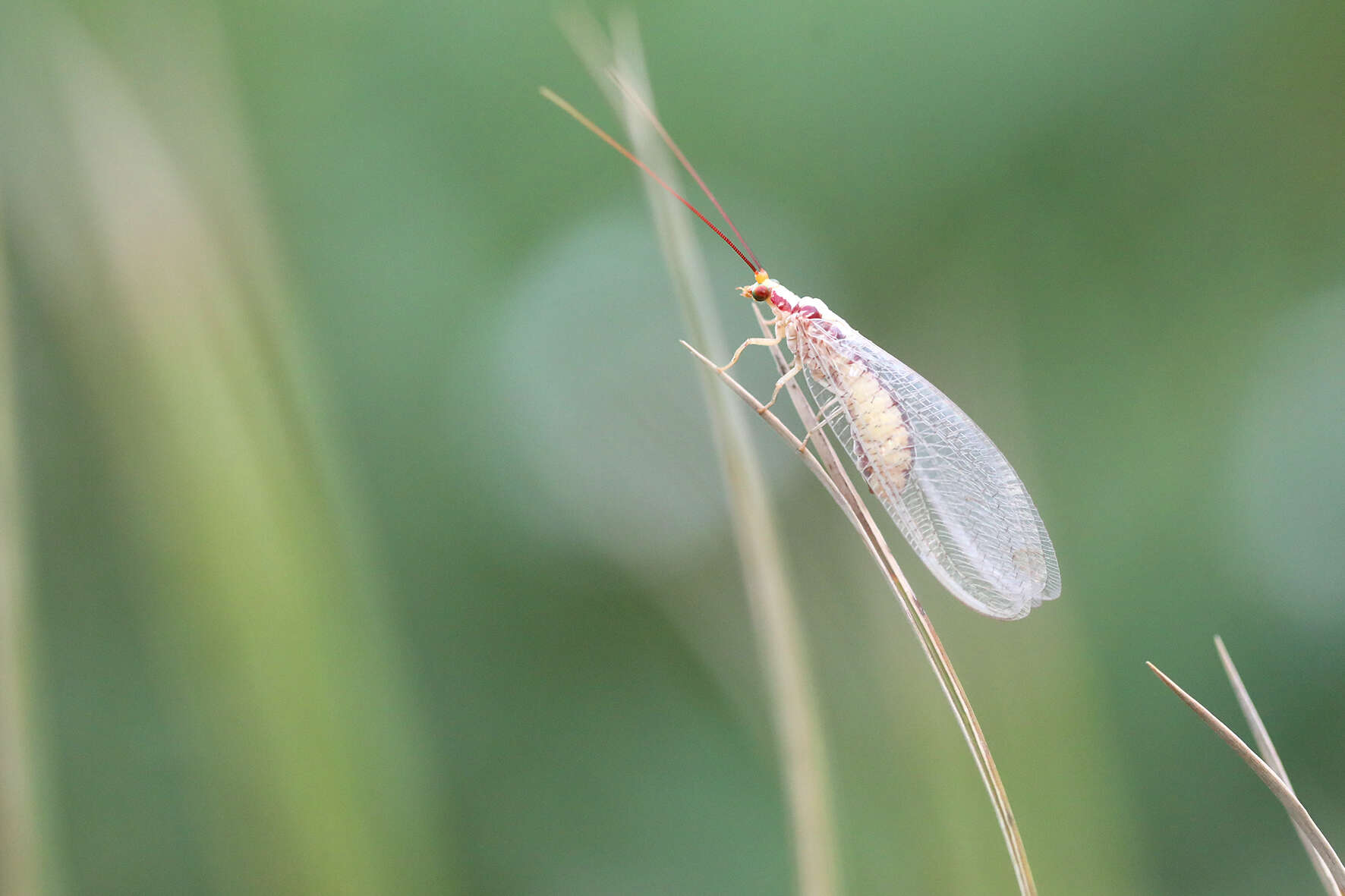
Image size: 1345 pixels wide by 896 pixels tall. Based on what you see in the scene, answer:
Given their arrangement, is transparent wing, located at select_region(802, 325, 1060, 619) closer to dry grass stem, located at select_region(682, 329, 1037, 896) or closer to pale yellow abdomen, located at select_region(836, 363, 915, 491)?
pale yellow abdomen, located at select_region(836, 363, 915, 491)

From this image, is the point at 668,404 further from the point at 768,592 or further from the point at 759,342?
the point at 768,592

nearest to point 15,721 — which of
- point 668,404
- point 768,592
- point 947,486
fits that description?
point 768,592

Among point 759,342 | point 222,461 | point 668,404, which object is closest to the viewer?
point 222,461

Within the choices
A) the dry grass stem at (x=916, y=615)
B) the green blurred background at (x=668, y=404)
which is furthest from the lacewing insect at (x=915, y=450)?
the dry grass stem at (x=916, y=615)

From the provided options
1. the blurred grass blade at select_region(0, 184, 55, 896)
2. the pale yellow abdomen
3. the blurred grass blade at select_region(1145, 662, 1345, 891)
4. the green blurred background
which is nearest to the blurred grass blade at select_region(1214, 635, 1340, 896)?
the blurred grass blade at select_region(1145, 662, 1345, 891)

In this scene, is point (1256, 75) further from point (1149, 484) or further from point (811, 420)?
point (811, 420)

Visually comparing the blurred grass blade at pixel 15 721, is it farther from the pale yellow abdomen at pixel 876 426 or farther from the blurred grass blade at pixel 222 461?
the pale yellow abdomen at pixel 876 426
